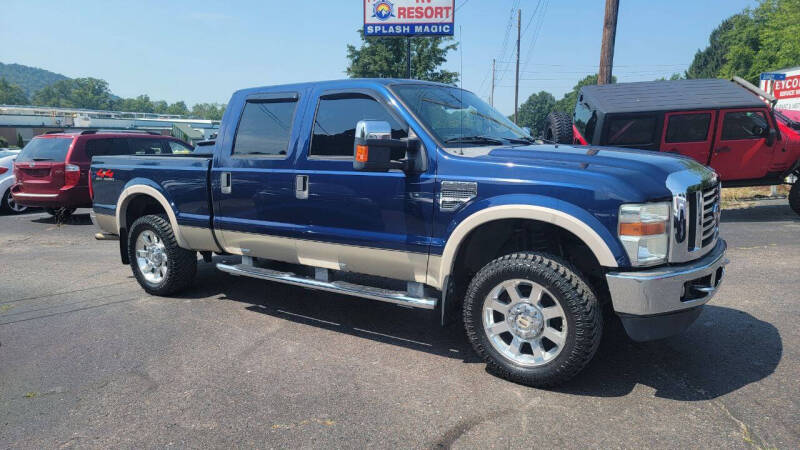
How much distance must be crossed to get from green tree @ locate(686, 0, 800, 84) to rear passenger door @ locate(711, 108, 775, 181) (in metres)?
40.0

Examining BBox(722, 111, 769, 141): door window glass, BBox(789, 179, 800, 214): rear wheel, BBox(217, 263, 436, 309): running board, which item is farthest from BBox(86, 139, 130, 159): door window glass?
BBox(789, 179, 800, 214): rear wheel

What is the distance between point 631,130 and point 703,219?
743 centimetres

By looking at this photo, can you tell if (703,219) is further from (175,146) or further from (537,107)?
(537,107)

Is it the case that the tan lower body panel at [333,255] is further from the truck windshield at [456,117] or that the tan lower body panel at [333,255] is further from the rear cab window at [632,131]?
the rear cab window at [632,131]

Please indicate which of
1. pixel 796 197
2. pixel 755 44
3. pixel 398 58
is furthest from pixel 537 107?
pixel 796 197

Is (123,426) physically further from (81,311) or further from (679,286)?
(679,286)

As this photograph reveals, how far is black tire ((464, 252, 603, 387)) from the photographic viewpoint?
3.22 meters

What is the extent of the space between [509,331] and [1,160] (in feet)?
44.6

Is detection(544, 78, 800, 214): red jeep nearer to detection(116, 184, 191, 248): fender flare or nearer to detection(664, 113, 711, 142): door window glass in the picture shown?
detection(664, 113, 711, 142): door window glass

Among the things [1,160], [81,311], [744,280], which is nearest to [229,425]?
[81,311]

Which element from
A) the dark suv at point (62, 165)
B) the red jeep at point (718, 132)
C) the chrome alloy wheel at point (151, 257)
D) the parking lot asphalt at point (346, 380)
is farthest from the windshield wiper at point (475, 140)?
the dark suv at point (62, 165)

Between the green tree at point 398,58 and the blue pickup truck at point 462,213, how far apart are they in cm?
2559

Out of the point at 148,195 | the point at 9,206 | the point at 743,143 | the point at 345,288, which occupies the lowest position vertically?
the point at 9,206

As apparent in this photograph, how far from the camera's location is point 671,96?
411 inches
